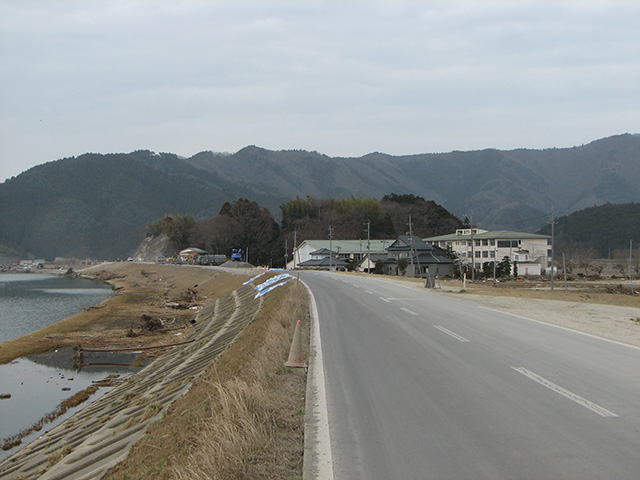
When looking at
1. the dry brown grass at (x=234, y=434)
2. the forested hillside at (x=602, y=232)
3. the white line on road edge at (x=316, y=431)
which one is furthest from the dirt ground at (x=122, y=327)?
the forested hillside at (x=602, y=232)

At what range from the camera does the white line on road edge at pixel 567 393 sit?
7199 millimetres

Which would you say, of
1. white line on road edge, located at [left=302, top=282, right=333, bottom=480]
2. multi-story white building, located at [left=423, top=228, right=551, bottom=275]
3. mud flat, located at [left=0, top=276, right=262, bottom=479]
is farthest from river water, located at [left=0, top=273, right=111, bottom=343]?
multi-story white building, located at [left=423, top=228, right=551, bottom=275]

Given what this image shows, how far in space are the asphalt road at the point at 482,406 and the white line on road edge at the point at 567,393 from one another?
0.07 feet

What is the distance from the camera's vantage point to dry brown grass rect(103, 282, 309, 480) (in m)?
5.54

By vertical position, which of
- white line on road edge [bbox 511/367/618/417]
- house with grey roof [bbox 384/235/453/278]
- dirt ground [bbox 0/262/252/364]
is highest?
house with grey roof [bbox 384/235/453/278]

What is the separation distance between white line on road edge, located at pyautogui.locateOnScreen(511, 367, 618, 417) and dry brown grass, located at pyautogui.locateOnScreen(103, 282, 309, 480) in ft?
12.0

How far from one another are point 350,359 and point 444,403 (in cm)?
378

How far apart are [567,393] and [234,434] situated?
485 cm

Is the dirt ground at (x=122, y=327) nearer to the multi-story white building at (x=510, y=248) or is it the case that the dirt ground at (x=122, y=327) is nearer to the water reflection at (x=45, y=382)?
the water reflection at (x=45, y=382)

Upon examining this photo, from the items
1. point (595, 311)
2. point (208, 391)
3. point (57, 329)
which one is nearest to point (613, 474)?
point (208, 391)

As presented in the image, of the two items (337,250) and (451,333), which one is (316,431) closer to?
(451,333)

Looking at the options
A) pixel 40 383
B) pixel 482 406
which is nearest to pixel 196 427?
pixel 482 406

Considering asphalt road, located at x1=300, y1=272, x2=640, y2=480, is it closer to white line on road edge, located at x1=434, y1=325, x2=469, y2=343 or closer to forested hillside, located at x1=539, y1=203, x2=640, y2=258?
white line on road edge, located at x1=434, y1=325, x2=469, y2=343

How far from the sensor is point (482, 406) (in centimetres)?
759
